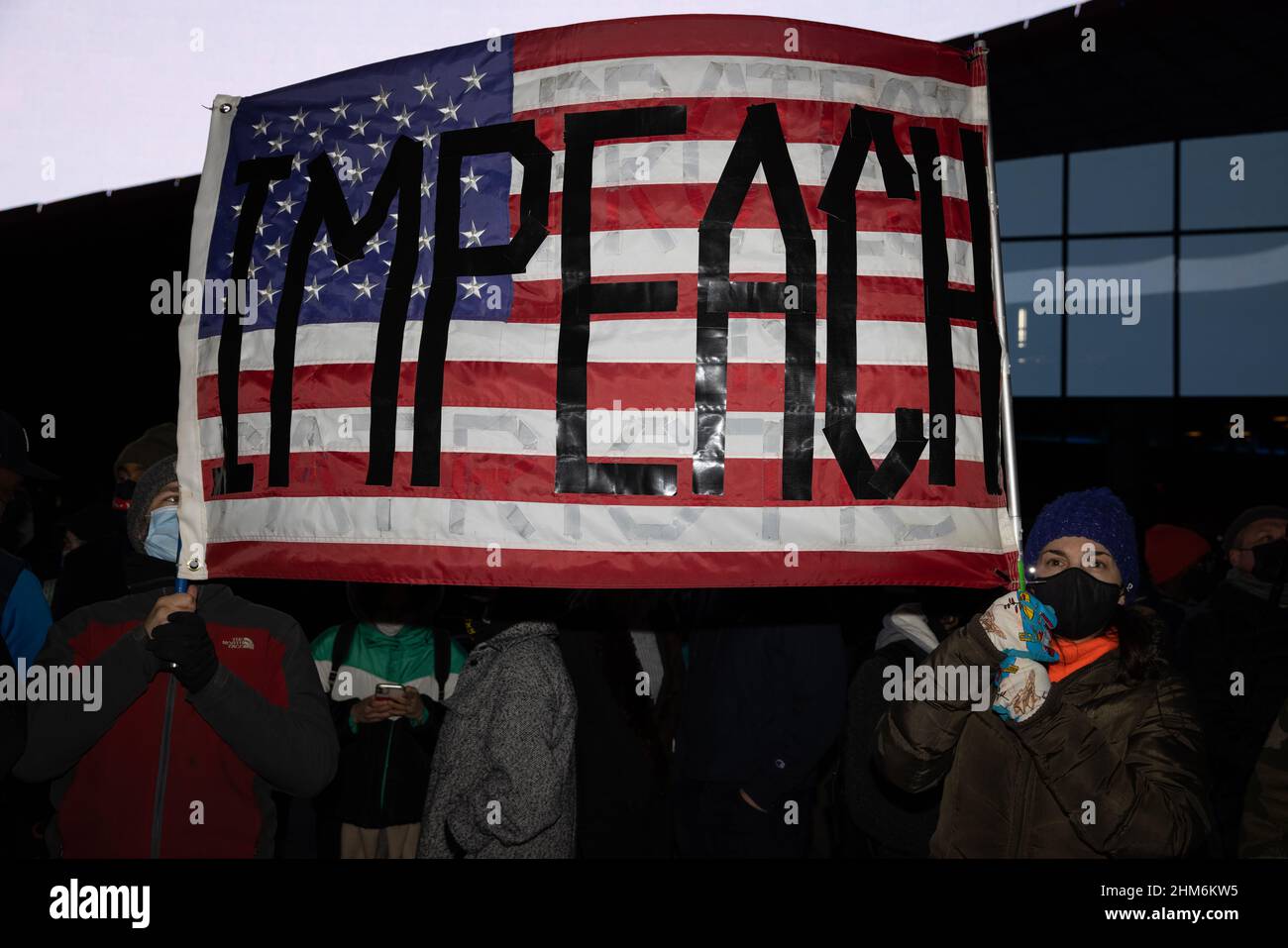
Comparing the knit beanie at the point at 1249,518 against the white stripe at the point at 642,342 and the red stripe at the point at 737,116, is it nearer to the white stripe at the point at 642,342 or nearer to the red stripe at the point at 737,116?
the white stripe at the point at 642,342

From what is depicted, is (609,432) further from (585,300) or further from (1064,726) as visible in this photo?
(1064,726)

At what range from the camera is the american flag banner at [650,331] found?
8.93 ft

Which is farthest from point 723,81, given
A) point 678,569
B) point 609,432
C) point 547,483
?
point 678,569

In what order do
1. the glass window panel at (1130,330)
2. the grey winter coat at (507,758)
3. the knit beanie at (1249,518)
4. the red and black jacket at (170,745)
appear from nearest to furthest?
the red and black jacket at (170,745) → the grey winter coat at (507,758) → the knit beanie at (1249,518) → the glass window panel at (1130,330)

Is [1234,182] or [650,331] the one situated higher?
[1234,182]

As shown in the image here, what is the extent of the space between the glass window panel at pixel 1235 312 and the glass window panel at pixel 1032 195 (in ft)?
9.73

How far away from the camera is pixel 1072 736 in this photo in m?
2.82

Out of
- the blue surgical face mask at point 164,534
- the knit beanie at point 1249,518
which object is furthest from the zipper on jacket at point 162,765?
the knit beanie at point 1249,518

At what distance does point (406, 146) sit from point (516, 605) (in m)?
1.95

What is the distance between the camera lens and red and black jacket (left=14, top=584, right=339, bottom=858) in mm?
3119

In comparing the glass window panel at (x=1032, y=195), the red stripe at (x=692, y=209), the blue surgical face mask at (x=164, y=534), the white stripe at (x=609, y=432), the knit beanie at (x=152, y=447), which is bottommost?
the blue surgical face mask at (x=164, y=534)

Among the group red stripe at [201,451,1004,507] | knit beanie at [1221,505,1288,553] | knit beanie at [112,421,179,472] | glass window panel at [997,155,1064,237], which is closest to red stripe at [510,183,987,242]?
red stripe at [201,451,1004,507]

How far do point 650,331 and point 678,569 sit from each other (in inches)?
24.4

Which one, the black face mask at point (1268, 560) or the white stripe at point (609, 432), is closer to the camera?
the white stripe at point (609, 432)
